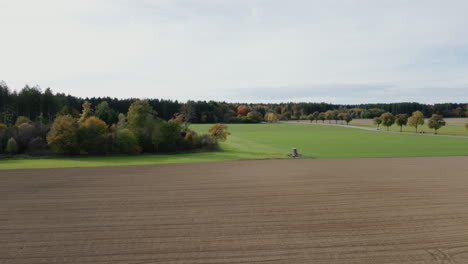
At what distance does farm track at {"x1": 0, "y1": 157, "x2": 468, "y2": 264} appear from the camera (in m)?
10.5

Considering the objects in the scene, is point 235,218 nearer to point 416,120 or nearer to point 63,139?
point 63,139

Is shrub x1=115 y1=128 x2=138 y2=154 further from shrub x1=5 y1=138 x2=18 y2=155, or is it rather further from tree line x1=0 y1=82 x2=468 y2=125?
tree line x1=0 y1=82 x2=468 y2=125

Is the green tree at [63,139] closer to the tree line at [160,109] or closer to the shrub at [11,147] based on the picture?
the shrub at [11,147]

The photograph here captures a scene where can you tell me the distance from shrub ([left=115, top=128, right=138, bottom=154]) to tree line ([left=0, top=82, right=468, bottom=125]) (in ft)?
77.9

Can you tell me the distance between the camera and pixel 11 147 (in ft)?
137

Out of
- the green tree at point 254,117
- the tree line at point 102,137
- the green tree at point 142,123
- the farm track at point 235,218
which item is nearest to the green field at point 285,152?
the tree line at point 102,137

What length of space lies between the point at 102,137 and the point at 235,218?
34.9 metres

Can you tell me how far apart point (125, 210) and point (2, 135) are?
39798 mm

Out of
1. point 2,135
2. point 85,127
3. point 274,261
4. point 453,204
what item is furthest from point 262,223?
point 2,135

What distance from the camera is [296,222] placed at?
1352cm

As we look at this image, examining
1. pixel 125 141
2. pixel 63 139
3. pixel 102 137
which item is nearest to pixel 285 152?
pixel 125 141

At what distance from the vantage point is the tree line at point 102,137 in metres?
41.9

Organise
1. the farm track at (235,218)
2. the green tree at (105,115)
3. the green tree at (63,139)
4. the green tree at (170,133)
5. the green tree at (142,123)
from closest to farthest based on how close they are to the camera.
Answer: the farm track at (235,218) → the green tree at (63,139) → the green tree at (170,133) → the green tree at (142,123) → the green tree at (105,115)

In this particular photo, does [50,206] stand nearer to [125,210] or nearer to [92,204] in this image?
[92,204]
